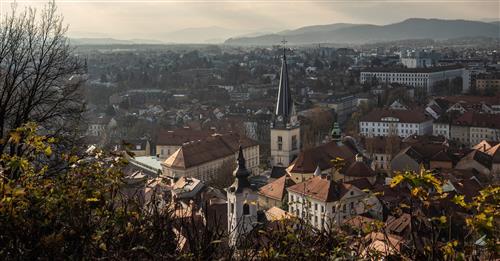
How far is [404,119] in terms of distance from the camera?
2036 inches

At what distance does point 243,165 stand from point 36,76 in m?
8.99

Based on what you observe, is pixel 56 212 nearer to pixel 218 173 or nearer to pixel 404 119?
pixel 218 173

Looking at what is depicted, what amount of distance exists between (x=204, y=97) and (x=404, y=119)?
33.9 m

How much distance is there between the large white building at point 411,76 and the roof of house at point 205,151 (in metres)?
54.8

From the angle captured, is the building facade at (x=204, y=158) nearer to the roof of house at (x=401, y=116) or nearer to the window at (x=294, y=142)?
the window at (x=294, y=142)

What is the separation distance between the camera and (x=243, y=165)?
59.1ft

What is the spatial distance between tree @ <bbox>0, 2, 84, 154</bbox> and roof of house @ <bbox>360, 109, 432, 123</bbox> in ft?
143

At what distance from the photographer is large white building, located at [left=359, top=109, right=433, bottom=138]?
51.2 meters

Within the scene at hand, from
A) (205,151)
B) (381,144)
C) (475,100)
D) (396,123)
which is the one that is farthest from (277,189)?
(475,100)

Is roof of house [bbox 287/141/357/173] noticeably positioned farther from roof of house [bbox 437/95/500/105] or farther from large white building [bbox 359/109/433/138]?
roof of house [bbox 437/95/500/105]

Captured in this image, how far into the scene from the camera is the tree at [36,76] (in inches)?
364

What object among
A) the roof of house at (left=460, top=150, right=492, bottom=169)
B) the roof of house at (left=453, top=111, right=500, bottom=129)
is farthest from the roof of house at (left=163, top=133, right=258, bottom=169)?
the roof of house at (left=453, top=111, right=500, bottom=129)

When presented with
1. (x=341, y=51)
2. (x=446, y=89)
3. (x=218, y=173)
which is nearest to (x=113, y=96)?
(x=446, y=89)

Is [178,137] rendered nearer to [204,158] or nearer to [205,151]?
[205,151]
